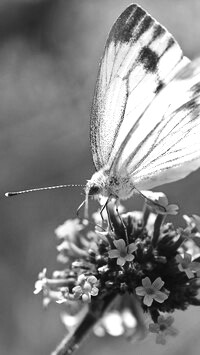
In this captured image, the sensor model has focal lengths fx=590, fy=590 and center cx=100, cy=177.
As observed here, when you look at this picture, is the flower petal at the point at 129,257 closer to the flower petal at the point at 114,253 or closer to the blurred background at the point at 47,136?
the flower petal at the point at 114,253

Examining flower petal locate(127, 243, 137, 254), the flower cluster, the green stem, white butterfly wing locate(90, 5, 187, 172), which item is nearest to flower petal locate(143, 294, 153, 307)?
Result: the flower cluster

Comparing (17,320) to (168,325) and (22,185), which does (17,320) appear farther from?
(168,325)

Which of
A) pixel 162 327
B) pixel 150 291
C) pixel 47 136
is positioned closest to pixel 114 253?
pixel 150 291

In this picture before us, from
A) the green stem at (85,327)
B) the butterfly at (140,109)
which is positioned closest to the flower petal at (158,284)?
the green stem at (85,327)

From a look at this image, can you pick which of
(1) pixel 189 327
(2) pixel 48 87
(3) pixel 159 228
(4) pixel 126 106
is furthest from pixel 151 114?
(2) pixel 48 87

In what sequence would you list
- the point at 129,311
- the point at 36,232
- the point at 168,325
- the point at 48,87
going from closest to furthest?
1. the point at 168,325
2. the point at 129,311
3. the point at 36,232
4. the point at 48,87

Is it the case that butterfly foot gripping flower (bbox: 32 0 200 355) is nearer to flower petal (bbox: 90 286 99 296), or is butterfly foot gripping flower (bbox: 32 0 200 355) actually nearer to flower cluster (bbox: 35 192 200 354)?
flower cluster (bbox: 35 192 200 354)

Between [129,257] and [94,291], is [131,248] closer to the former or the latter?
[129,257]
